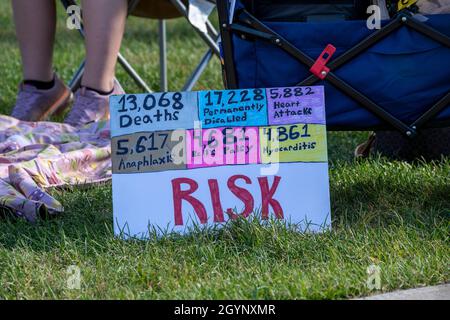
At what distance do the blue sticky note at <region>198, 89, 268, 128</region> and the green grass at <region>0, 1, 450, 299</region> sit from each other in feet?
1.02

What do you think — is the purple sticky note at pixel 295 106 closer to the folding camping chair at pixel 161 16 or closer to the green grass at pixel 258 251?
the green grass at pixel 258 251

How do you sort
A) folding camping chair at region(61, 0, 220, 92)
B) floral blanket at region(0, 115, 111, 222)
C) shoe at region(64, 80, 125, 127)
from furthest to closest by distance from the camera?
folding camping chair at region(61, 0, 220, 92)
shoe at region(64, 80, 125, 127)
floral blanket at region(0, 115, 111, 222)

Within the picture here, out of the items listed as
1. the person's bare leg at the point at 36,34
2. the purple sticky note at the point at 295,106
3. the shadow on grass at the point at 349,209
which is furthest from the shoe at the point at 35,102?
the purple sticky note at the point at 295,106

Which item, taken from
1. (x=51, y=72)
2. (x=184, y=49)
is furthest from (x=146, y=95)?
(x=184, y=49)

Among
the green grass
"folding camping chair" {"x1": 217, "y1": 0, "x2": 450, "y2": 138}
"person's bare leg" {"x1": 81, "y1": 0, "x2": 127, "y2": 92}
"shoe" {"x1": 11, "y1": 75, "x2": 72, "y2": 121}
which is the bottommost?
the green grass

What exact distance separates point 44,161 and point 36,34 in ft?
3.01

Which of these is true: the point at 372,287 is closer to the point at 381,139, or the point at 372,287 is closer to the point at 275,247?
the point at 275,247

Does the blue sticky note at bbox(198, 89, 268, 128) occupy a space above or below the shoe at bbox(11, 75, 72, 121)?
below

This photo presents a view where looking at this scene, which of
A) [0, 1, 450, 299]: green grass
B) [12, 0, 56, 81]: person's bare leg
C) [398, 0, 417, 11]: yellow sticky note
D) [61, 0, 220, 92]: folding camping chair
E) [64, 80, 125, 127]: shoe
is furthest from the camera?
[61, 0, 220, 92]: folding camping chair

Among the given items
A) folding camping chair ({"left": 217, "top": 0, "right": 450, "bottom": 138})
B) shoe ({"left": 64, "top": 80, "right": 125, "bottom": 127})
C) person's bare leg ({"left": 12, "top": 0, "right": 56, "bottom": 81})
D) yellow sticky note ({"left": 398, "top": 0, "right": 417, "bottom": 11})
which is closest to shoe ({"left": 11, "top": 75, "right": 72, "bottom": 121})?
person's bare leg ({"left": 12, "top": 0, "right": 56, "bottom": 81})

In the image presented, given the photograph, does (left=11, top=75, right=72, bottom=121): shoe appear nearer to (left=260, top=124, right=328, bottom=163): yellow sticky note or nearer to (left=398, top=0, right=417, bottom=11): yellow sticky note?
(left=260, top=124, right=328, bottom=163): yellow sticky note

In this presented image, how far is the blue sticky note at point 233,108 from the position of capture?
283 centimetres

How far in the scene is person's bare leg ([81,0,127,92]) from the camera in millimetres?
3945

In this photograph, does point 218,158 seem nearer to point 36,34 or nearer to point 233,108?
point 233,108
